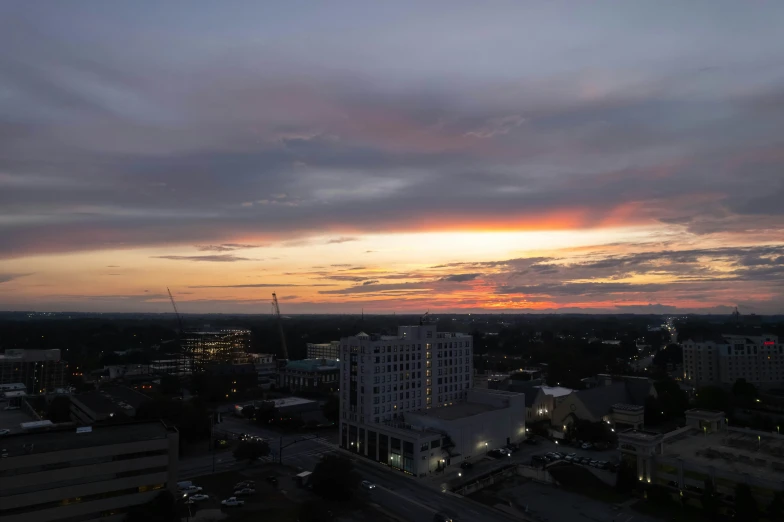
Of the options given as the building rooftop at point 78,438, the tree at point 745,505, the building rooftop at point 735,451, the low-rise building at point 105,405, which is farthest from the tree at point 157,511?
the building rooftop at point 735,451

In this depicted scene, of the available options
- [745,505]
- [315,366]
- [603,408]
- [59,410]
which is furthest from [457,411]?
[59,410]

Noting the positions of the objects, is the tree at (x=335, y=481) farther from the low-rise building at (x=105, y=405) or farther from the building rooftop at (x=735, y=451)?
the low-rise building at (x=105, y=405)

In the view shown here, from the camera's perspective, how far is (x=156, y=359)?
614 ft

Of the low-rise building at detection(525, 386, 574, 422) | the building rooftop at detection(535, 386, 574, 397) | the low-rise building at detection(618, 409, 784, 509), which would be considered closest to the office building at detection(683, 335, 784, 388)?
the building rooftop at detection(535, 386, 574, 397)

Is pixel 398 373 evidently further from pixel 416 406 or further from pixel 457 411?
pixel 457 411

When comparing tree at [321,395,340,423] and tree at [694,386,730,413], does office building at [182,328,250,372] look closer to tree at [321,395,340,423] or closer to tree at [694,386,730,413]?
tree at [321,395,340,423]

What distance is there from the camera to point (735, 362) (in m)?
132

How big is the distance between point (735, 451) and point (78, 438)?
71.1 metres

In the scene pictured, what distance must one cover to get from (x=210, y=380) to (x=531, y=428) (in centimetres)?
7835

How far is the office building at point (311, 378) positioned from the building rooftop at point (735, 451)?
83.2 metres

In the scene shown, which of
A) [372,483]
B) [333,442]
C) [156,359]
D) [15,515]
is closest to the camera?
[15,515]

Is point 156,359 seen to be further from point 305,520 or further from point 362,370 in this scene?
point 305,520

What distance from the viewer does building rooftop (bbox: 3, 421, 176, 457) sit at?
141 ft

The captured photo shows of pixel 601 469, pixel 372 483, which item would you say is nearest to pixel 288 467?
pixel 372 483
